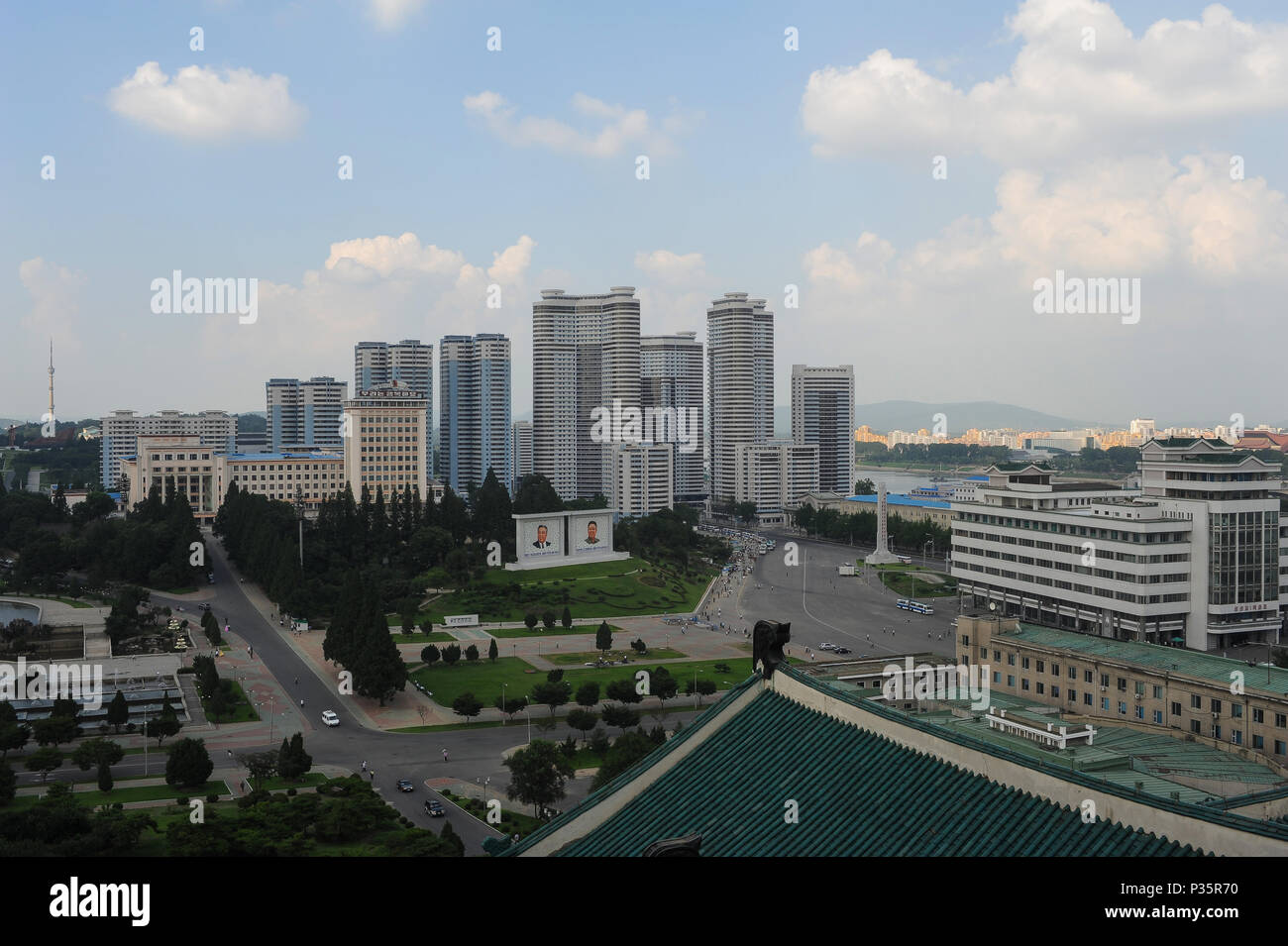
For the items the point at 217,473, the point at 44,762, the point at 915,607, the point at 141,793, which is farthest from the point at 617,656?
the point at 217,473

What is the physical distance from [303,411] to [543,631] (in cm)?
7675

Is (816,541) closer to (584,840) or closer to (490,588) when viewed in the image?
(490,588)

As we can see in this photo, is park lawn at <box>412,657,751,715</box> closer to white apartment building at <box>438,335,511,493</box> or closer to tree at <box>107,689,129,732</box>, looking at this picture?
tree at <box>107,689,129,732</box>

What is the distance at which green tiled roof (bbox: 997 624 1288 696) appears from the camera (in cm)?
2769

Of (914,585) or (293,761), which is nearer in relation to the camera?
(293,761)

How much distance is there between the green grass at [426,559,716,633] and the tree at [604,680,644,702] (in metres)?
17.2

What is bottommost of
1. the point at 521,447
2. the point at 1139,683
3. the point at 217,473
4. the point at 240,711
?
the point at 240,711

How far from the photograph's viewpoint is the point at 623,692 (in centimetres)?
3459

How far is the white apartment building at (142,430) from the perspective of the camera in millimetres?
109625

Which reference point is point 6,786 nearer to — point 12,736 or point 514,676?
point 12,736

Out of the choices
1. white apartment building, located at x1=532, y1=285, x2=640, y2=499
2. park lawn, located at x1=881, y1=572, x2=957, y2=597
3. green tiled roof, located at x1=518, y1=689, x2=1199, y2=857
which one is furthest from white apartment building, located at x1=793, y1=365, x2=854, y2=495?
green tiled roof, located at x1=518, y1=689, x2=1199, y2=857

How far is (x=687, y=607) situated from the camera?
186ft
